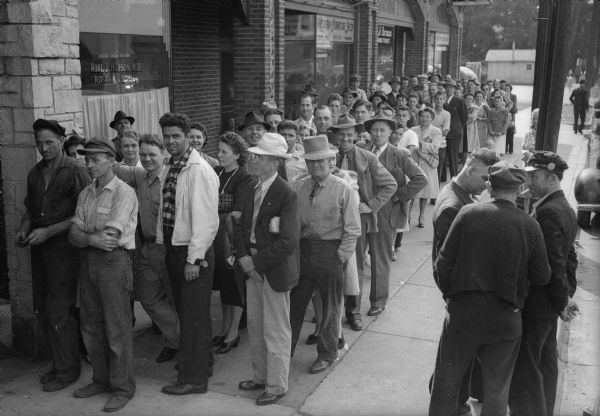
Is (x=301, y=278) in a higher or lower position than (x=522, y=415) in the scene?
higher

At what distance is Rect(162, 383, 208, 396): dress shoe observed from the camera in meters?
5.12

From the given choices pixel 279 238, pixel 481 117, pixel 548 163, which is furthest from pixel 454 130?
pixel 279 238

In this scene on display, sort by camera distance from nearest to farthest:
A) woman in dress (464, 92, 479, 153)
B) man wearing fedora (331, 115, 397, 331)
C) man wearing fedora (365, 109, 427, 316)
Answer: man wearing fedora (331, 115, 397, 331), man wearing fedora (365, 109, 427, 316), woman in dress (464, 92, 479, 153)

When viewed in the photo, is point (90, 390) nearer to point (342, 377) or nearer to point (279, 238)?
point (279, 238)

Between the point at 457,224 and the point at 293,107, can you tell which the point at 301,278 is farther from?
the point at 293,107

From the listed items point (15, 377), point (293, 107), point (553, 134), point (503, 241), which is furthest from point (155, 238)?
point (293, 107)

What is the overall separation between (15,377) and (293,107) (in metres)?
9.66

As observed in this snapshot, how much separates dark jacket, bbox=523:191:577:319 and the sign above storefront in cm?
1152

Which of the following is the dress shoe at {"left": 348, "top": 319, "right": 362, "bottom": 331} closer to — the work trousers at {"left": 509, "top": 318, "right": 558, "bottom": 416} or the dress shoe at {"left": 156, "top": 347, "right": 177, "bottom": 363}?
the dress shoe at {"left": 156, "top": 347, "right": 177, "bottom": 363}

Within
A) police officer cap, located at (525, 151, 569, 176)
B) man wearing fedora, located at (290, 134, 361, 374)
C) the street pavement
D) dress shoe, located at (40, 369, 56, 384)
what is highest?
police officer cap, located at (525, 151, 569, 176)

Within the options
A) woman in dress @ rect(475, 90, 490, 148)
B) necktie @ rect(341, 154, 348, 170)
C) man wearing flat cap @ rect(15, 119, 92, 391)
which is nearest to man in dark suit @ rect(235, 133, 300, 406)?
man wearing flat cap @ rect(15, 119, 92, 391)

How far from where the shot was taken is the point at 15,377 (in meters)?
5.39

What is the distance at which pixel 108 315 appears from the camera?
16.2 feet

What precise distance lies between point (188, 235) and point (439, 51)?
84.2 feet
